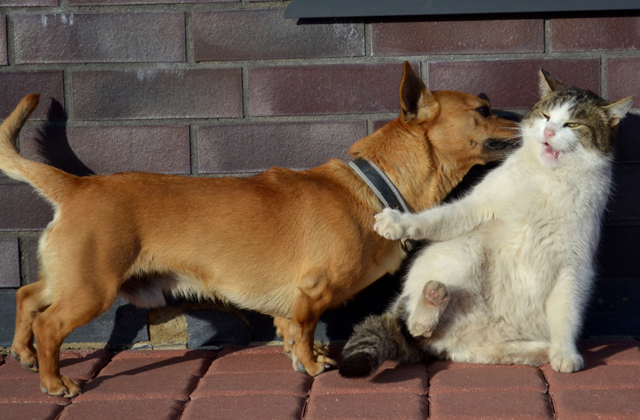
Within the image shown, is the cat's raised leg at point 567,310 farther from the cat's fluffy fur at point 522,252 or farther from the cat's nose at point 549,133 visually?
the cat's nose at point 549,133

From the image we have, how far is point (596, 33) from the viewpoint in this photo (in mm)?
2998

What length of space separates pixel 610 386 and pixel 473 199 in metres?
0.88

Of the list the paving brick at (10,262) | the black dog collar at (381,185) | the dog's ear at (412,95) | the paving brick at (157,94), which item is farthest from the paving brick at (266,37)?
the paving brick at (10,262)

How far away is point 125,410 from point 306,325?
2.47ft

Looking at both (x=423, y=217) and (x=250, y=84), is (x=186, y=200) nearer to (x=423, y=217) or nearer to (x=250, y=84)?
(x=250, y=84)

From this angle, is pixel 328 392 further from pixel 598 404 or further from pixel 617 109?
pixel 617 109

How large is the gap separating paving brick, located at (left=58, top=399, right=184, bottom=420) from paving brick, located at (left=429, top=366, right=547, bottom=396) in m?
0.94

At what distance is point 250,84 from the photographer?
3.05 m

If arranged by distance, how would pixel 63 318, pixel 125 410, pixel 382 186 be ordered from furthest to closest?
pixel 382 186
pixel 63 318
pixel 125 410

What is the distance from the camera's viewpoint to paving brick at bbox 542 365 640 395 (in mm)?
2334

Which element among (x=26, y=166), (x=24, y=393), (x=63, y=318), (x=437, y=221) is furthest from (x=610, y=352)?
(x=26, y=166)

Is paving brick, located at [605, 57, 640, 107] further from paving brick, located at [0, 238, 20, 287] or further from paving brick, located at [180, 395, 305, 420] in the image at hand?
paving brick, located at [0, 238, 20, 287]

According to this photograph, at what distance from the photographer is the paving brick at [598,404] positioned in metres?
2.09

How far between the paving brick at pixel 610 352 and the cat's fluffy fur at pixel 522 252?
16 cm
